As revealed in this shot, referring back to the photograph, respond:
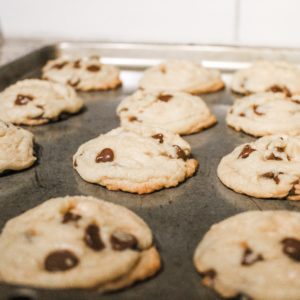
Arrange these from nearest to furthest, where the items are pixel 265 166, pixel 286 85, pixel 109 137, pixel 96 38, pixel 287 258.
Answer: pixel 287 258 → pixel 265 166 → pixel 109 137 → pixel 286 85 → pixel 96 38

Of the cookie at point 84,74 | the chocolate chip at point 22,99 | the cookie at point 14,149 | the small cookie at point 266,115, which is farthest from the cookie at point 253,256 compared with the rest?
the cookie at point 84,74

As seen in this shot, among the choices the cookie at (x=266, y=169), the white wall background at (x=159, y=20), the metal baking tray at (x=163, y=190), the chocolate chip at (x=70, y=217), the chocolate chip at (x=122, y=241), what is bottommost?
the metal baking tray at (x=163, y=190)

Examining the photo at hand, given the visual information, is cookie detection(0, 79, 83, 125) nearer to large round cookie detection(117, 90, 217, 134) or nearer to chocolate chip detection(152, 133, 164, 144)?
large round cookie detection(117, 90, 217, 134)

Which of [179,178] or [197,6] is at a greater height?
[197,6]

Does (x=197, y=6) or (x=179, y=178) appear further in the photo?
(x=197, y=6)

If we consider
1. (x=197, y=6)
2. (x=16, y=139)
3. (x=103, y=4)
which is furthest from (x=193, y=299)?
(x=103, y=4)

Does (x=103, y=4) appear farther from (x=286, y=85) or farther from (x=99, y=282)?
(x=99, y=282)

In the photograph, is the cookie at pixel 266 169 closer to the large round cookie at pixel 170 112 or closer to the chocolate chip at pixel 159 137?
the chocolate chip at pixel 159 137

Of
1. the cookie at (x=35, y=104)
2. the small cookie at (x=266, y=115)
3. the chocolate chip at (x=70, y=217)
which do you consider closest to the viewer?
the chocolate chip at (x=70, y=217)
